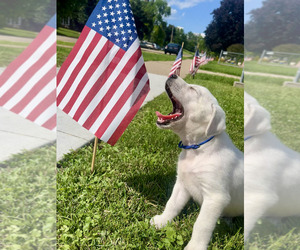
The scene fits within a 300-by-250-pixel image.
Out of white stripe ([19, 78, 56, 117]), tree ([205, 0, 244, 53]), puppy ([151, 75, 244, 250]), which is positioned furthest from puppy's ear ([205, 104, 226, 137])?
tree ([205, 0, 244, 53])

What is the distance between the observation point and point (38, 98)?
4.71 ft

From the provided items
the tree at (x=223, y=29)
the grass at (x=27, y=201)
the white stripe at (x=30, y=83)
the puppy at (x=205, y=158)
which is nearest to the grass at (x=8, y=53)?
the white stripe at (x=30, y=83)

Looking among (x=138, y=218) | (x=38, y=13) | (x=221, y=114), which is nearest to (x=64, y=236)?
(x=138, y=218)

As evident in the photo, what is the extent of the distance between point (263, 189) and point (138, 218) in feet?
4.43

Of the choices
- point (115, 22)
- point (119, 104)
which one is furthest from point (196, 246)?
point (115, 22)

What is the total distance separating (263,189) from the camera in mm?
1597

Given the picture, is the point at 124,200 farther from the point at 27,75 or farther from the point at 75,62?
the point at 27,75

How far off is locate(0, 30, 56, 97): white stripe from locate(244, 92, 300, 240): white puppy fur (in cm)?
101

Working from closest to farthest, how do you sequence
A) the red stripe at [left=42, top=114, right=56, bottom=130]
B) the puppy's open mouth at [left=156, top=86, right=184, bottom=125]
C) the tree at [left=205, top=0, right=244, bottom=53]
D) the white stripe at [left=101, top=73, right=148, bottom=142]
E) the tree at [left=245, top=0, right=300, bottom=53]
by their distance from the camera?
1. the tree at [left=245, top=0, right=300, bottom=53]
2. the red stripe at [left=42, top=114, right=56, bottom=130]
3. the puppy's open mouth at [left=156, top=86, right=184, bottom=125]
4. the white stripe at [left=101, top=73, right=148, bottom=142]
5. the tree at [left=205, top=0, right=244, bottom=53]

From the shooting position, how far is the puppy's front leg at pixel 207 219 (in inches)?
82.9

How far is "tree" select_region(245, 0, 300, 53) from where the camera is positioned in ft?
4.21

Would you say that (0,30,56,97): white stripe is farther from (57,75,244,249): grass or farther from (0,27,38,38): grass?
(57,75,244,249): grass

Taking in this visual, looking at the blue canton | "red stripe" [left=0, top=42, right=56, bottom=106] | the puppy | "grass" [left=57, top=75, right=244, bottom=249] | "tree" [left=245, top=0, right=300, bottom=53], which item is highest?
"tree" [left=245, top=0, right=300, bottom=53]

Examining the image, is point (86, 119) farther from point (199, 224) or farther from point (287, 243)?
point (287, 243)
